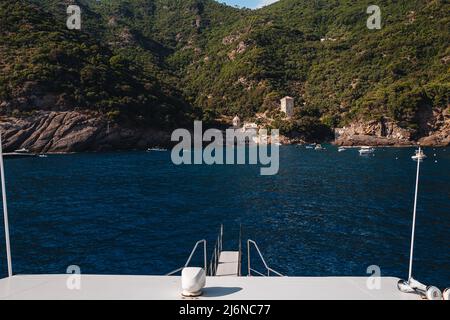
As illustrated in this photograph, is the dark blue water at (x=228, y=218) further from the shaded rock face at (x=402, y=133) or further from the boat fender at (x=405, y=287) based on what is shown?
the shaded rock face at (x=402, y=133)

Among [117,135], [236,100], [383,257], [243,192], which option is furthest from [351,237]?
[236,100]

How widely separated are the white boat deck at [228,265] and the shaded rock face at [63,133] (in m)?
99.0

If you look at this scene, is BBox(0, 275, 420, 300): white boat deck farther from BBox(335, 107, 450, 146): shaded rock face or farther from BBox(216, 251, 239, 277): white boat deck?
BBox(335, 107, 450, 146): shaded rock face

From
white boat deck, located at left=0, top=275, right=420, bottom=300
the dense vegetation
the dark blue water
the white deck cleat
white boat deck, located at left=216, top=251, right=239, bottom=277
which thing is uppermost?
the dense vegetation

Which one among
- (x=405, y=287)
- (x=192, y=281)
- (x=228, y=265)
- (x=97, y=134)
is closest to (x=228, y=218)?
(x=228, y=265)

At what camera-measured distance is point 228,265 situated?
1625cm

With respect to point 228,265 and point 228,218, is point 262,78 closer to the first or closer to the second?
point 228,218

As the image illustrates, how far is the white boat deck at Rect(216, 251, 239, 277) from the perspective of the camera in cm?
1512

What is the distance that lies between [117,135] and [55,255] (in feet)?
308

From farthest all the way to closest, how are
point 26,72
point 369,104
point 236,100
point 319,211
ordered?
1. point 236,100
2. point 369,104
3. point 26,72
4. point 319,211

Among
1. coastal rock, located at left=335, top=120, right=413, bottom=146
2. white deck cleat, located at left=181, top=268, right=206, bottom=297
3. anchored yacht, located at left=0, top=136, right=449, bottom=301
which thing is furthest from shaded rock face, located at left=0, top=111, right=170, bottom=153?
white deck cleat, located at left=181, top=268, right=206, bottom=297

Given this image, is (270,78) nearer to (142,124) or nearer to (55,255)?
(142,124)

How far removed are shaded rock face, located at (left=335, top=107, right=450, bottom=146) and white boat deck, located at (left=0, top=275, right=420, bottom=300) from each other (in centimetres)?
13359

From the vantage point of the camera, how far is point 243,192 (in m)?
55.8
